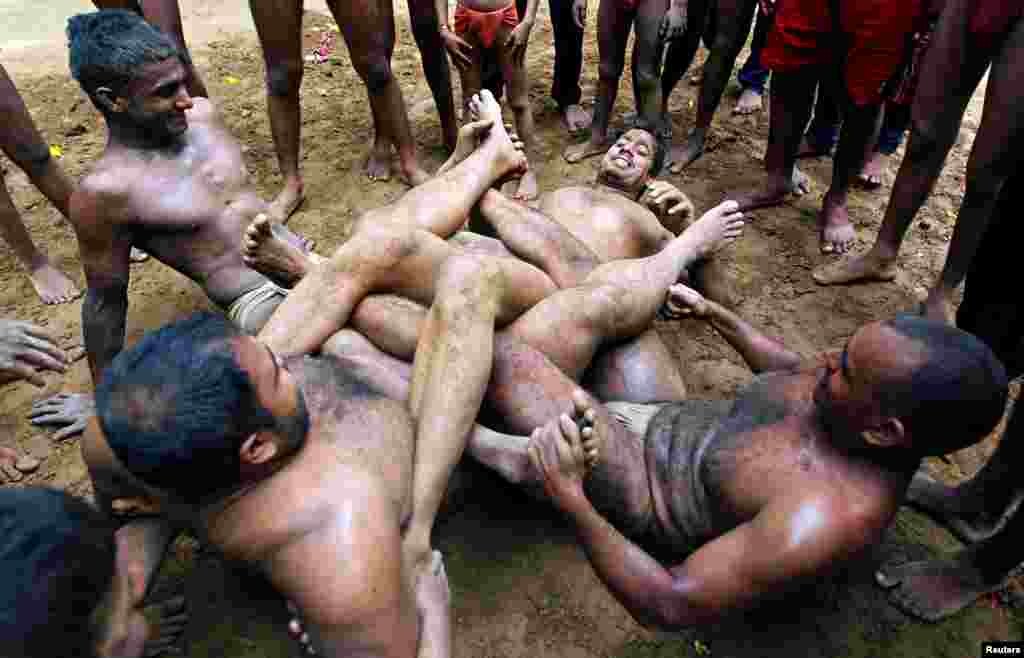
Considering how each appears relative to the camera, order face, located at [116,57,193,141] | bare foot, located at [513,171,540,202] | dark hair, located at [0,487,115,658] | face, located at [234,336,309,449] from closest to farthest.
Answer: dark hair, located at [0,487,115,658] → face, located at [234,336,309,449] → face, located at [116,57,193,141] → bare foot, located at [513,171,540,202]

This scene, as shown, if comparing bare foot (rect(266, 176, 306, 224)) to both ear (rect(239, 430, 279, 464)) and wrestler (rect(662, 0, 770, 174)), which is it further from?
ear (rect(239, 430, 279, 464))

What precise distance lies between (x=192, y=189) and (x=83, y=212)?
0.37 m

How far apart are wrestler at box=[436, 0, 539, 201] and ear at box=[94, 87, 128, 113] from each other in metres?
1.96

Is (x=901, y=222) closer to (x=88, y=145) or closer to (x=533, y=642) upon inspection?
(x=533, y=642)

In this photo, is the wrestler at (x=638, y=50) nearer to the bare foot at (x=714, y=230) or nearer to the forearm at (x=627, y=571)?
the bare foot at (x=714, y=230)

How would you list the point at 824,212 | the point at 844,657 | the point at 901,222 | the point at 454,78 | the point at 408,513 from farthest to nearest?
1. the point at 454,78
2. the point at 824,212
3. the point at 901,222
4. the point at 844,657
5. the point at 408,513

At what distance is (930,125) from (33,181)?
397cm

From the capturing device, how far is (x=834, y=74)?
3.44 meters

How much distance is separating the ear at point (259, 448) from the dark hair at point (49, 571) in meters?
0.30

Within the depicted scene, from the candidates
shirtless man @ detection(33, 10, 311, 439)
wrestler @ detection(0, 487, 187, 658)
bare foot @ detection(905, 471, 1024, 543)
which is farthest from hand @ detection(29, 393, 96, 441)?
bare foot @ detection(905, 471, 1024, 543)

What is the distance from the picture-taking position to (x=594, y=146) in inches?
165

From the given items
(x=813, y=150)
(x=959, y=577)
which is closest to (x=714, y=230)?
(x=959, y=577)

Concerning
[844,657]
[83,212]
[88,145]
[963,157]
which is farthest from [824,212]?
[88,145]

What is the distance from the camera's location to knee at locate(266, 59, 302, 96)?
3.53 meters
